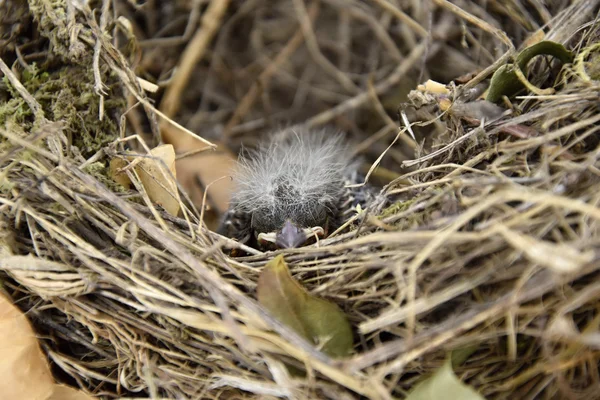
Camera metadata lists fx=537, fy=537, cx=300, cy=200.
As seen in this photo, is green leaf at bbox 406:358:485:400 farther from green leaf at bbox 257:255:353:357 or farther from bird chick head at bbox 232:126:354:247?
bird chick head at bbox 232:126:354:247

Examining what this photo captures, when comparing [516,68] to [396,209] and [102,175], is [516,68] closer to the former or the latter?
[396,209]

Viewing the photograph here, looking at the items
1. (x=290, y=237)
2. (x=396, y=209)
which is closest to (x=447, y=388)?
(x=396, y=209)

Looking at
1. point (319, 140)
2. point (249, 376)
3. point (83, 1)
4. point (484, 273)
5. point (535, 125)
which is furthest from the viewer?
point (319, 140)

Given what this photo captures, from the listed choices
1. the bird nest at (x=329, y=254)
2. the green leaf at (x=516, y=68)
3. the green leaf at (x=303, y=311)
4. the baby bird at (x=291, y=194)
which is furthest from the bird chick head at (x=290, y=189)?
the green leaf at (x=516, y=68)

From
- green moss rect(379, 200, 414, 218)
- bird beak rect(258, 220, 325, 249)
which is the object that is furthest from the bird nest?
bird beak rect(258, 220, 325, 249)

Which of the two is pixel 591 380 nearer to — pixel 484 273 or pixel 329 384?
pixel 484 273

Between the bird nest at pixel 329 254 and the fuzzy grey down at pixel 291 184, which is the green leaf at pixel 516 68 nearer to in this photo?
the bird nest at pixel 329 254

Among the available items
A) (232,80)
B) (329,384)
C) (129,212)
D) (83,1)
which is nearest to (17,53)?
(83,1)

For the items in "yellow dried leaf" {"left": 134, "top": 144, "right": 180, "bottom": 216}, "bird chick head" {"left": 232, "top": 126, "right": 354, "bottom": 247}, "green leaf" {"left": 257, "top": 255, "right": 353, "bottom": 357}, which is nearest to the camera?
"green leaf" {"left": 257, "top": 255, "right": 353, "bottom": 357}
